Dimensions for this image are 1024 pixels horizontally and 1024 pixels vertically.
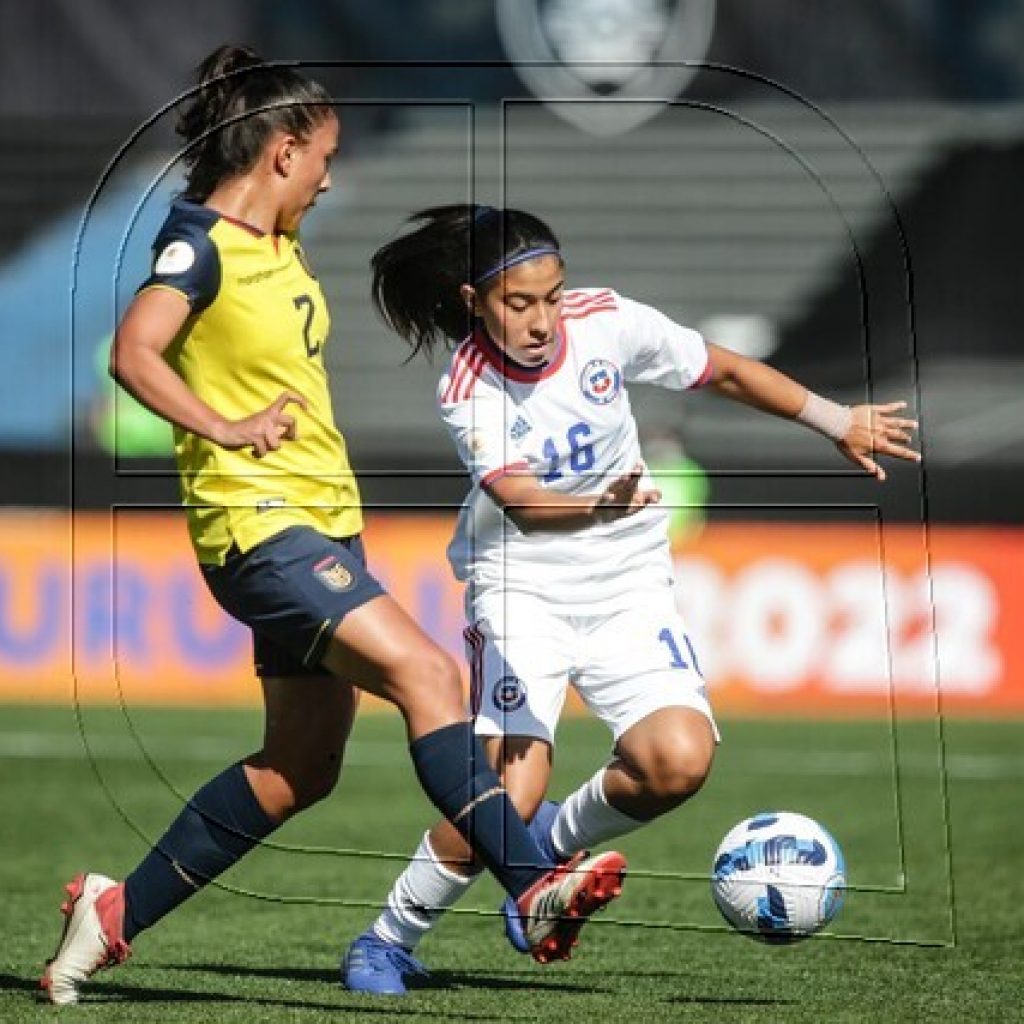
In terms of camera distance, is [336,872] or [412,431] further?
[412,431]

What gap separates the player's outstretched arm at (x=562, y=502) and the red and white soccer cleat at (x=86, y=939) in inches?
47.1

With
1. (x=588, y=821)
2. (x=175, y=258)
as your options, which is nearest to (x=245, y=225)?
(x=175, y=258)

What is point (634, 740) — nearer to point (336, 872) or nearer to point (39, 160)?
point (336, 872)

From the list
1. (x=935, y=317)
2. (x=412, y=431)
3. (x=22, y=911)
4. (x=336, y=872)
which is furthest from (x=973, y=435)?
(x=22, y=911)

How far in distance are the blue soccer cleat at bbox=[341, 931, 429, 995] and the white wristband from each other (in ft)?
4.99

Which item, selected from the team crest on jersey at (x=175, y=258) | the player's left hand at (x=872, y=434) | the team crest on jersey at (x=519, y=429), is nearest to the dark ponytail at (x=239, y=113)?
the team crest on jersey at (x=175, y=258)

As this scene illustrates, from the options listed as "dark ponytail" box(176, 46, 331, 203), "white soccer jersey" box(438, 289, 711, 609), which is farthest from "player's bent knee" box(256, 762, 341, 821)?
"dark ponytail" box(176, 46, 331, 203)

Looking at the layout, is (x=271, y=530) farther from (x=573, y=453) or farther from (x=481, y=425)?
(x=573, y=453)

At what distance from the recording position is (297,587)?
15.9 feet

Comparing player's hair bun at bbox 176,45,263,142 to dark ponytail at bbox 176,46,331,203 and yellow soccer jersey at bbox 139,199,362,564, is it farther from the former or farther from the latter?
yellow soccer jersey at bbox 139,199,362,564

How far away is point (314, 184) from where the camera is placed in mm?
5078

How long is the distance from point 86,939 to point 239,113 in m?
1.80

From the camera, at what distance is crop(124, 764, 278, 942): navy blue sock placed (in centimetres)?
525

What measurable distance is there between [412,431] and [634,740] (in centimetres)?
1182
